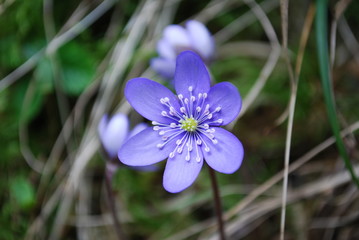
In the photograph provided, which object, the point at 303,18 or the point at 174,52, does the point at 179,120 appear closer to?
the point at 174,52

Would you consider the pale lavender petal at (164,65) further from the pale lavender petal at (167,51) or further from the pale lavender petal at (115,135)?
the pale lavender petal at (115,135)

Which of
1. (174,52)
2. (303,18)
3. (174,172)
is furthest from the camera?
(303,18)

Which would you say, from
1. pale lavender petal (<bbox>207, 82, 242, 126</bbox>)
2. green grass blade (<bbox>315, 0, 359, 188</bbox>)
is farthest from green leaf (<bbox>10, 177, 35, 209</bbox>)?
green grass blade (<bbox>315, 0, 359, 188</bbox>)

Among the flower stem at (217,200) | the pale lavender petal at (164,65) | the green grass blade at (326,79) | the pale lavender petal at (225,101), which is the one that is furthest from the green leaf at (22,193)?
the green grass blade at (326,79)

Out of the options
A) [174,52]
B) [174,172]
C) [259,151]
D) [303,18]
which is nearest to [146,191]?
[259,151]

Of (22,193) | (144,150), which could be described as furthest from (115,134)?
(22,193)

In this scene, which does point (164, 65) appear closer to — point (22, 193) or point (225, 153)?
point (225, 153)

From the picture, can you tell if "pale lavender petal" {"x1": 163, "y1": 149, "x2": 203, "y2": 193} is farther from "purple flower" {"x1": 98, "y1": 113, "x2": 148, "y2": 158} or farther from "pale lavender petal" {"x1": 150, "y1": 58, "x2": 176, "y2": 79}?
"pale lavender petal" {"x1": 150, "y1": 58, "x2": 176, "y2": 79}
